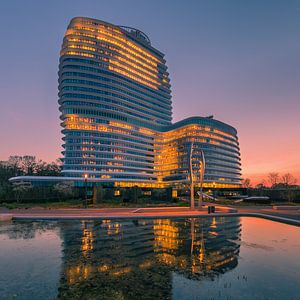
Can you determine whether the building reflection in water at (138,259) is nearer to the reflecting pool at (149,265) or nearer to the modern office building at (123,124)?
the reflecting pool at (149,265)

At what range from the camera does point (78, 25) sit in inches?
4980

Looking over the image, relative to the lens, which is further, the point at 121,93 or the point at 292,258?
the point at 121,93

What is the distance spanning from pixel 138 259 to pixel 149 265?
1210 mm

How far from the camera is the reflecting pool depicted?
8445 mm

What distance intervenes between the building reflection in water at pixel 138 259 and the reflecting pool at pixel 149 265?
1.5 inches

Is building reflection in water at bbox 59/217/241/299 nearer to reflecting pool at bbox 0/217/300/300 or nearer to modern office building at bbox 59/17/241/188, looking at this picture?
reflecting pool at bbox 0/217/300/300

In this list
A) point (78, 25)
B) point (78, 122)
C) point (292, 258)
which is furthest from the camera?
point (78, 25)

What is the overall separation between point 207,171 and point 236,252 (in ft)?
403

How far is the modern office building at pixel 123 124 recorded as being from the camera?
111062 millimetres

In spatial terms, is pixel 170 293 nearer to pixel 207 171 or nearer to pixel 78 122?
pixel 78 122

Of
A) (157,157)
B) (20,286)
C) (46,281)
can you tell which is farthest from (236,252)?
(157,157)

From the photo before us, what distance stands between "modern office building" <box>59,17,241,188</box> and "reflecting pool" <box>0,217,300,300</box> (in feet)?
277

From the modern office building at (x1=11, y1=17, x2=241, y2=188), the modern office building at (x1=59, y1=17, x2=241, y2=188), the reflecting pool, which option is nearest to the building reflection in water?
the reflecting pool

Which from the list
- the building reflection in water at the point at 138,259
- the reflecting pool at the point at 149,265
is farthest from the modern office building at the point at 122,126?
the reflecting pool at the point at 149,265
